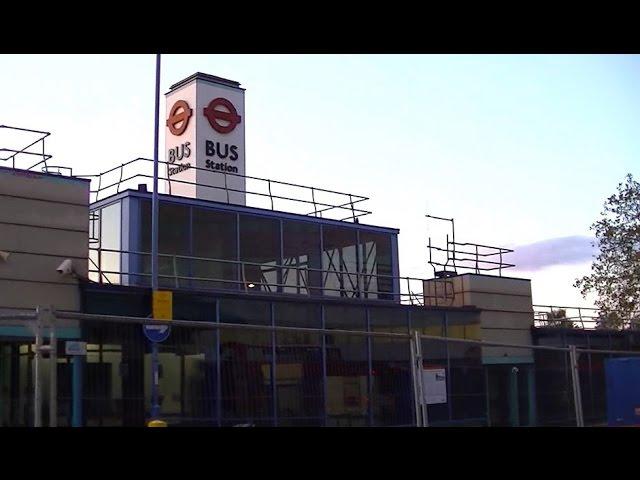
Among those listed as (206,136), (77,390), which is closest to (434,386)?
(77,390)

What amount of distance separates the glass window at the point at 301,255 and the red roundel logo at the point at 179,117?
6.81m

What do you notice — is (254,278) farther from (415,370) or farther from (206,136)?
(415,370)

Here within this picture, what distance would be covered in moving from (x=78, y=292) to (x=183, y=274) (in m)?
5.20

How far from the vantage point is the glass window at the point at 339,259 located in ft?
88.3

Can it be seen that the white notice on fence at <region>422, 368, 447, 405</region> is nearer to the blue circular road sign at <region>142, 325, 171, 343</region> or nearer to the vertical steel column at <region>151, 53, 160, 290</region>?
the blue circular road sign at <region>142, 325, 171, 343</region>

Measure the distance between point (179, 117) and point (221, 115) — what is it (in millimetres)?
1500

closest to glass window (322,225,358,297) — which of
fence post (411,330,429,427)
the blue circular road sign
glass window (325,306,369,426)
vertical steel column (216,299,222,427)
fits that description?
glass window (325,306,369,426)

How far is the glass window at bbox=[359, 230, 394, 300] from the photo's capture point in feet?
91.6

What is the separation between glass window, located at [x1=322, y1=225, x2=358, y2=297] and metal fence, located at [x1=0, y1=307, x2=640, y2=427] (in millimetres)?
12182

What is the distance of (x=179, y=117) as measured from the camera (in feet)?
102

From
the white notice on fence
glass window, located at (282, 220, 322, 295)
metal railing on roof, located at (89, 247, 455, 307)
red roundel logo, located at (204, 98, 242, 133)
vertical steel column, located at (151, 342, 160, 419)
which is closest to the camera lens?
vertical steel column, located at (151, 342, 160, 419)
